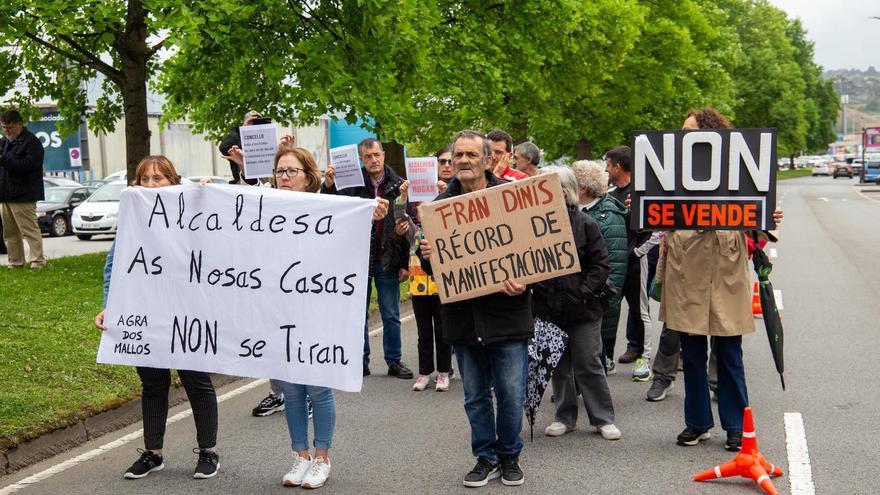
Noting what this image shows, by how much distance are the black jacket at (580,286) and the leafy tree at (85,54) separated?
8535 mm

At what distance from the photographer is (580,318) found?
7.16m

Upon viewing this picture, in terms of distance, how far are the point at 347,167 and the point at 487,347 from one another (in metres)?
3.01

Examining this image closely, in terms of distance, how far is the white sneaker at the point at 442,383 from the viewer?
8.73 m

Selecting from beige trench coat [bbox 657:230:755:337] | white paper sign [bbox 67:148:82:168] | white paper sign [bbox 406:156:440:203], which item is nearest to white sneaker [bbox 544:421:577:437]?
beige trench coat [bbox 657:230:755:337]

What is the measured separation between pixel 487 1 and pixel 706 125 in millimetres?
15141

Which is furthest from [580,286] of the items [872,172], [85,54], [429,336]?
[872,172]

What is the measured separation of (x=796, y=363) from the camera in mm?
9656

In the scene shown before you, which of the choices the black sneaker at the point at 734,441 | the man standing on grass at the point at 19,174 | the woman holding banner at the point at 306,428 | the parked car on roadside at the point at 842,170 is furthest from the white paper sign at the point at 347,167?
the parked car on roadside at the point at 842,170

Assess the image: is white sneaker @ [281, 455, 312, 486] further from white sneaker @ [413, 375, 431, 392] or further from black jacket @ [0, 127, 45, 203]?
black jacket @ [0, 127, 45, 203]

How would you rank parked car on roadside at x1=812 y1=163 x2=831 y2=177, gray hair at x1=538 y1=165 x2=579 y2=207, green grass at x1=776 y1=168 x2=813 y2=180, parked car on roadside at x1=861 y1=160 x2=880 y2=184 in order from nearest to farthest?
gray hair at x1=538 y1=165 x2=579 y2=207
parked car on roadside at x1=861 y1=160 x2=880 y2=184
green grass at x1=776 y1=168 x2=813 y2=180
parked car on roadside at x1=812 y1=163 x2=831 y2=177

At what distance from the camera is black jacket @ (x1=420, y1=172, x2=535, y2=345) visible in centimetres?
580

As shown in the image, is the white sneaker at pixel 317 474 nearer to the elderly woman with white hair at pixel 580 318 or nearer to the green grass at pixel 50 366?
the elderly woman with white hair at pixel 580 318

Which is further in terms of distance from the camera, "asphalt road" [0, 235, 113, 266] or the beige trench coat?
"asphalt road" [0, 235, 113, 266]

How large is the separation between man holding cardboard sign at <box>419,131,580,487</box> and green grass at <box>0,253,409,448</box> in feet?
Result: 9.83
